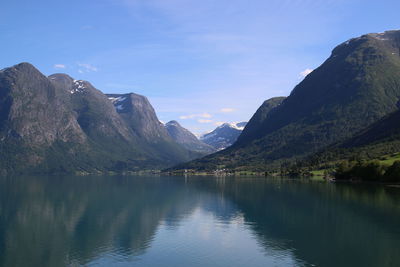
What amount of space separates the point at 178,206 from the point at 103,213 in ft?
91.2

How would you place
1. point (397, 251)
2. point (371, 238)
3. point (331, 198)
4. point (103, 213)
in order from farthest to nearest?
point (331, 198) < point (103, 213) < point (371, 238) < point (397, 251)

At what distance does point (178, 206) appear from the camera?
13912 centimetres

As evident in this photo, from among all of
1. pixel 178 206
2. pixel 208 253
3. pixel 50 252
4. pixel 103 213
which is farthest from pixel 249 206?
pixel 50 252

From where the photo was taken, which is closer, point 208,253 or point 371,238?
point 208,253

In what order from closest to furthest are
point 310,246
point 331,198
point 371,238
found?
point 310,246 < point 371,238 < point 331,198

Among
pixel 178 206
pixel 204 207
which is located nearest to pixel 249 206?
pixel 204 207

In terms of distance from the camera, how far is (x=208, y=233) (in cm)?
8675

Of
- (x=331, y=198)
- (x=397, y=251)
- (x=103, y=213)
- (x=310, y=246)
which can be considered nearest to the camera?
(x=397, y=251)

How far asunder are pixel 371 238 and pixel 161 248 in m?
40.3

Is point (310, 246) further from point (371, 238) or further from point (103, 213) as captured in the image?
point (103, 213)

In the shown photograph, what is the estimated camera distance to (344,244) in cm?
7400

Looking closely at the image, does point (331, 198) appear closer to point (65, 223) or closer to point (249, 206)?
point (249, 206)

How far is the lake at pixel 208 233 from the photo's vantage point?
64750 millimetres

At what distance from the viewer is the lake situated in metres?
64.8
